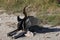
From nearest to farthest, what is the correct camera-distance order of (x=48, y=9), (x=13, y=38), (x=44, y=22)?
1. (x=13, y=38)
2. (x=44, y=22)
3. (x=48, y=9)

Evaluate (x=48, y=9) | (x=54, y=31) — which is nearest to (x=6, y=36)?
(x=54, y=31)

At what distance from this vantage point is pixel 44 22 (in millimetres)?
7184

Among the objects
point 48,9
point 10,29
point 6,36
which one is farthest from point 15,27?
point 48,9

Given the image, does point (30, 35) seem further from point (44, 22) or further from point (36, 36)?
point (44, 22)

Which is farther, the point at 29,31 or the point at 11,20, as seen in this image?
the point at 11,20

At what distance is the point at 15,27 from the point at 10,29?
0.15 m

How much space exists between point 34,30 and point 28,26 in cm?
32

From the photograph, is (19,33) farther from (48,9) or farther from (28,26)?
(48,9)

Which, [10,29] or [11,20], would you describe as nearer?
[10,29]

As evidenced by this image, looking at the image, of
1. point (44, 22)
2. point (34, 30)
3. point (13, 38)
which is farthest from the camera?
point (44, 22)

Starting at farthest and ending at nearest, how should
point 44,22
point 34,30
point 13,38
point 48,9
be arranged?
1. point 48,9
2. point 44,22
3. point 34,30
4. point 13,38

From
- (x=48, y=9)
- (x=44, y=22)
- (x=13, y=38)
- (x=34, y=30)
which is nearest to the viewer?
(x=13, y=38)

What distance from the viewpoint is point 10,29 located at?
6.84m

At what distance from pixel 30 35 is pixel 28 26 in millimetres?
216
